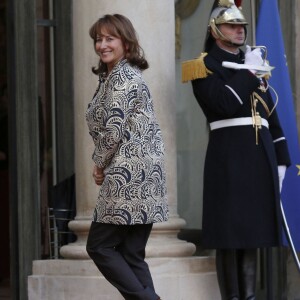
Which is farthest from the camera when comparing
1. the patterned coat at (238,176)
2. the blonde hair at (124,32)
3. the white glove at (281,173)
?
the white glove at (281,173)

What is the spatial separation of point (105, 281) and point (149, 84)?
3.94ft

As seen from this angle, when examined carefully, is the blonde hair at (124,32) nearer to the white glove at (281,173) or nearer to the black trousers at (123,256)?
the black trousers at (123,256)

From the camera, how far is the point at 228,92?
22.9 ft

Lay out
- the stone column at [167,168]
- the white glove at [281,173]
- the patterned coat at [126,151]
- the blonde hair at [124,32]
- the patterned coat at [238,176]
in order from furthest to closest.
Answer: the stone column at [167,168]
the white glove at [281,173]
the patterned coat at [238,176]
the blonde hair at [124,32]
the patterned coat at [126,151]

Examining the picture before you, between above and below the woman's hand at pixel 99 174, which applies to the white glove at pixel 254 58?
above

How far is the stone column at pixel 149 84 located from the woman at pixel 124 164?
1.21 metres

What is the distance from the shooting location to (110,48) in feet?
20.5

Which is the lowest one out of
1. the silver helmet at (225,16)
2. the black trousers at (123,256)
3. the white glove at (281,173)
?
the black trousers at (123,256)

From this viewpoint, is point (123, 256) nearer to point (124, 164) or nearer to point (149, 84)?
point (124, 164)

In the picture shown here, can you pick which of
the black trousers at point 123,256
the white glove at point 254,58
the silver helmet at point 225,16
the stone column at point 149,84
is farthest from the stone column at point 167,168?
the black trousers at point 123,256

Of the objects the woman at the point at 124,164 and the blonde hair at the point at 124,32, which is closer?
the woman at the point at 124,164

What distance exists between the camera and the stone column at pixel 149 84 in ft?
24.6

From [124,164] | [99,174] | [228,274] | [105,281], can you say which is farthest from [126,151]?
[105,281]

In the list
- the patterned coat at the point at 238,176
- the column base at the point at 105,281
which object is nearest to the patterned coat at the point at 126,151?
the patterned coat at the point at 238,176
